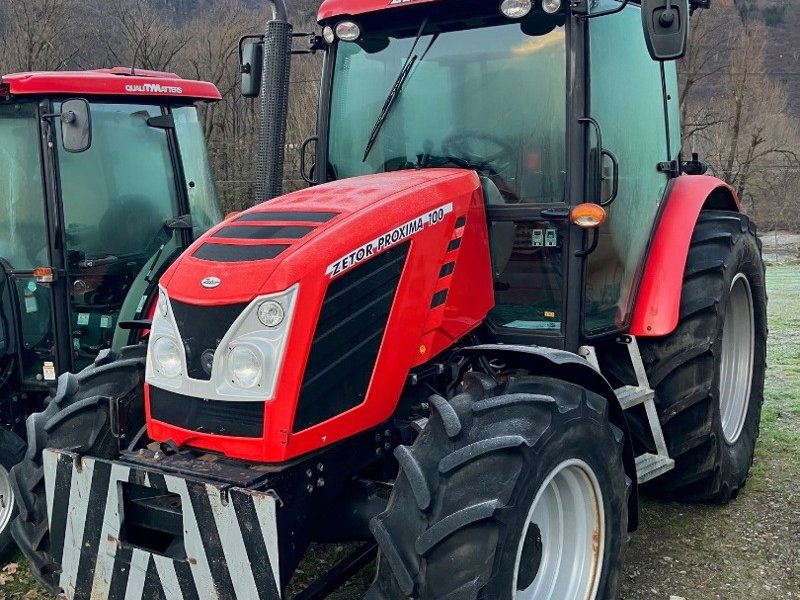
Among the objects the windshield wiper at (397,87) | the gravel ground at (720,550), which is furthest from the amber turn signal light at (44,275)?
the windshield wiper at (397,87)

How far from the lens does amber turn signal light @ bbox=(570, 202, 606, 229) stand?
129 inches

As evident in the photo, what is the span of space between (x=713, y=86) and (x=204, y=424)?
112 ft

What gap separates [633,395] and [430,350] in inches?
42.4

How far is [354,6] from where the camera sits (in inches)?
143

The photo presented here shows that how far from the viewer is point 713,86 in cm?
3325

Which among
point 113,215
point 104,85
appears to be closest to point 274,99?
point 104,85

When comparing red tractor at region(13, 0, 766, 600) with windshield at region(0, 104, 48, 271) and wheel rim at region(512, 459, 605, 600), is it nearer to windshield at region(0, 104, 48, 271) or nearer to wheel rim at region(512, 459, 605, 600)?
wheel rim at region(512, 459, 605, 600)

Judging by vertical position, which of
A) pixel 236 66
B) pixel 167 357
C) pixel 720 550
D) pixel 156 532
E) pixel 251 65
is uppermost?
pixel 236 66

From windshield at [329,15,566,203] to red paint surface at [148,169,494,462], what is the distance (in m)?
0.19

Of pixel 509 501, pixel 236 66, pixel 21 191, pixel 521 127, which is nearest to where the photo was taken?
pixel 509 501

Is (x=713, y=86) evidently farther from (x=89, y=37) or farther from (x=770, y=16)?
(x=770, y=16)

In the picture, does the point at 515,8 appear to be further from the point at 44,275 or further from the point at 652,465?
the point at 44,275

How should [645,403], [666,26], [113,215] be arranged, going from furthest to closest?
[113,215]
[645,403]
[666,26]

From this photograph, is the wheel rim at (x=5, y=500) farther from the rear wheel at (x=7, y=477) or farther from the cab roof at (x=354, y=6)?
the cab roof at (x=354, y=6)
